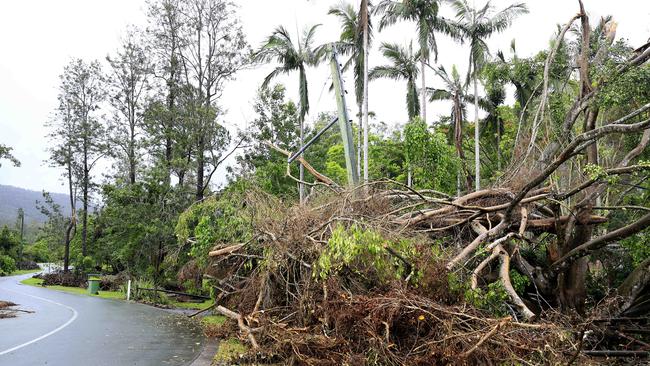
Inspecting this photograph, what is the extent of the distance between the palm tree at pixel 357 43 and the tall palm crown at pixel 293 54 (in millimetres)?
1464

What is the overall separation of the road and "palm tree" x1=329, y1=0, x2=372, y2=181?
11.7 m

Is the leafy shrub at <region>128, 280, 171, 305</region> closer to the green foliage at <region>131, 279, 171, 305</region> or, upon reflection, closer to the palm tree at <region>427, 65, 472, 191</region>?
the green foliage at <region>131, 279, 171, 305</region>

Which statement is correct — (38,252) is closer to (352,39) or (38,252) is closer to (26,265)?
(26,265)

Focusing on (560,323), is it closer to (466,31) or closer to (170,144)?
(466,31)

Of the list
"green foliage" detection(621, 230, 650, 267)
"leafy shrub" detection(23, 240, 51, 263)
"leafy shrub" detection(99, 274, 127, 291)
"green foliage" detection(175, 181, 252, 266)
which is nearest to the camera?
"green foliage" detection(621, 230, 650, 267)

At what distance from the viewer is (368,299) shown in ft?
23.6

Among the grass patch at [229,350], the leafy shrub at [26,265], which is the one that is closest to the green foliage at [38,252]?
the leafy shrub at [26,265]

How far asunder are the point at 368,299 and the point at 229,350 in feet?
11.2

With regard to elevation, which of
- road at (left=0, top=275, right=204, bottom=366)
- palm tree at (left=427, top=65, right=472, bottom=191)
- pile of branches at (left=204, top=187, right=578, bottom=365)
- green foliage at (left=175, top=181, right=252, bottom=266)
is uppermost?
palm tree at (left=427, top=65, right=472, bottom=191)

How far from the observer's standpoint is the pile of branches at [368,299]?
236 inches

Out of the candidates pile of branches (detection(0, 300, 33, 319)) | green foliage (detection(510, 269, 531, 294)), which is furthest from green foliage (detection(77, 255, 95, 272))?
green foliage (detection(510, 269, 531, 294))

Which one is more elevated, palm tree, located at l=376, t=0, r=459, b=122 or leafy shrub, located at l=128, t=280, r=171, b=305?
palm tree, located at l=376, t=0, r=459, b=122

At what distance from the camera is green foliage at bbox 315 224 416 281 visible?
7086 millimetres

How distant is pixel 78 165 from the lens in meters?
37.2
